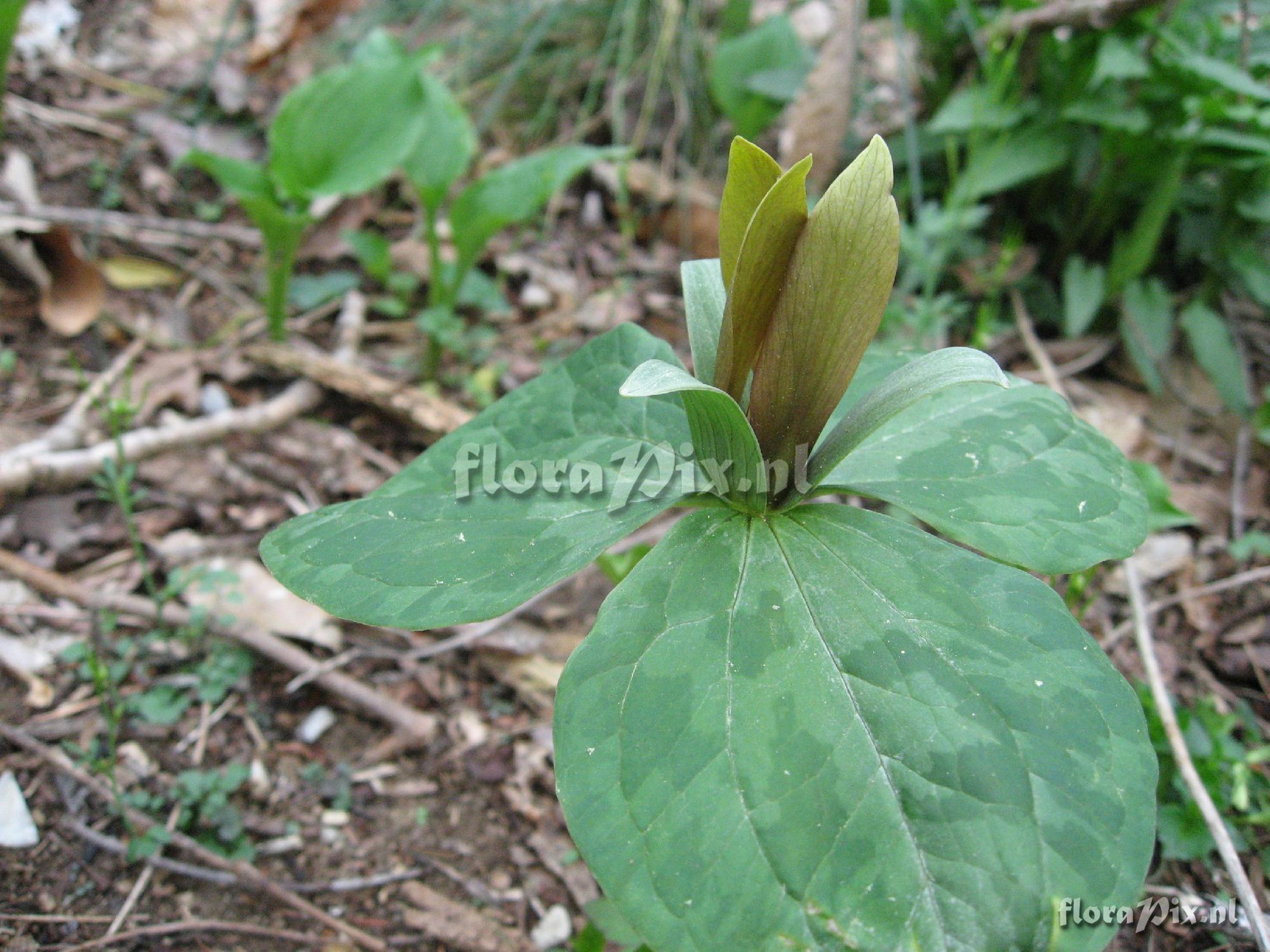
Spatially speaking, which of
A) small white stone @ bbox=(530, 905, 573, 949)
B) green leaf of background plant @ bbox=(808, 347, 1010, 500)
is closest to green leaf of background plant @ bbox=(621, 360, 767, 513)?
green leaf of background plant @ bbox=(808, 347, 1010, 500)

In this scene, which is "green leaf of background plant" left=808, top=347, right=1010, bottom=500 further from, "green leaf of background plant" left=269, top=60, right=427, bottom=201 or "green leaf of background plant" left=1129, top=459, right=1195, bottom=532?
"green leaf of background plant" left=269, top=60, right=427, bottom=201

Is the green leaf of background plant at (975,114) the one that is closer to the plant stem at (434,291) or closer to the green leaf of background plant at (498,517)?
the plant stem at (434,291)

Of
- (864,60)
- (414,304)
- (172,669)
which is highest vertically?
(864,60)

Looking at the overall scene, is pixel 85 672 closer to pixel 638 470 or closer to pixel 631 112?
pixel 638 470

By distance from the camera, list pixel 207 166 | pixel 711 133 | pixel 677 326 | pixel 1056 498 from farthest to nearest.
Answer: pixel 711 133
pixel 677 326
pixel 207 166
pixel 1056 498

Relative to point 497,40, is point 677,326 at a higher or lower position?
lower

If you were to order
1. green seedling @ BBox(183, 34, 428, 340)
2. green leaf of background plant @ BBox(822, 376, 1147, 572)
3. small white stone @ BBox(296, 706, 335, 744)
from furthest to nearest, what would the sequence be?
1. green seedling @ BBox(183, 34, 428, 340)
2. small white stone @ BBox(296, 706, 335, 744)
3. green leaf of background plant @ BBox(822, 376, 1147, 572)

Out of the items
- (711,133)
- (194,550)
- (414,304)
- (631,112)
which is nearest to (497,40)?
(631,112)

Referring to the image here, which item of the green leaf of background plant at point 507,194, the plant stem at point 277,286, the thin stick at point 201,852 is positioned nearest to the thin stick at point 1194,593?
the thin stick at point 201,852
